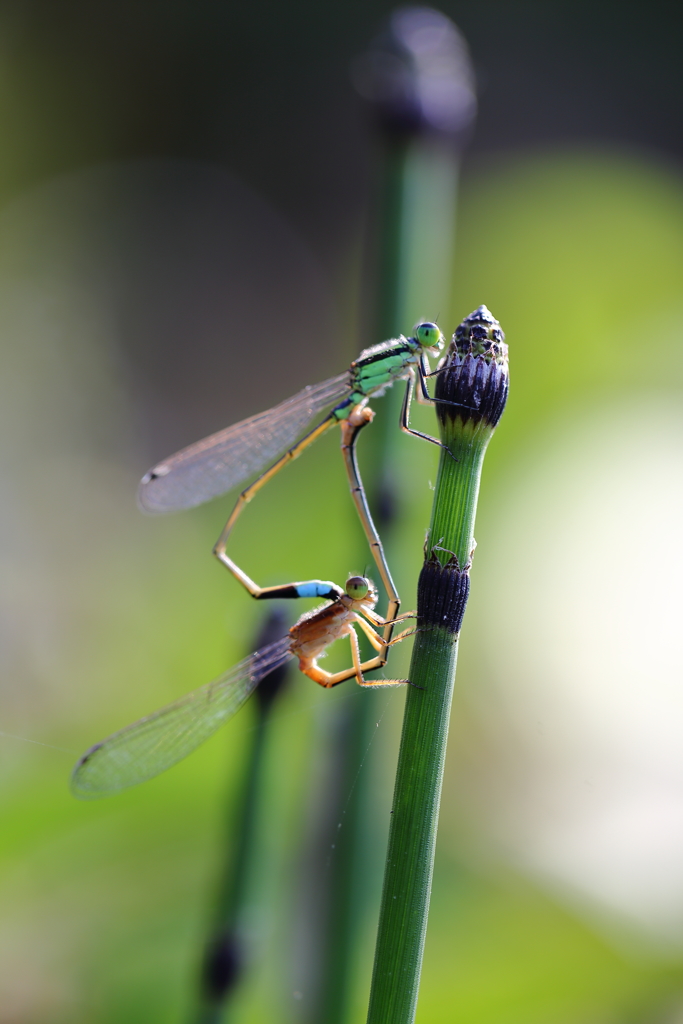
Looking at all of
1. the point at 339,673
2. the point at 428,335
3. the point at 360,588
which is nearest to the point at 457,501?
the point at 360,588

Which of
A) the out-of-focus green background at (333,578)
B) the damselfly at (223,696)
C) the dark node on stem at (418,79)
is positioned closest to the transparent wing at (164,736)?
the damselfly at (223,696)

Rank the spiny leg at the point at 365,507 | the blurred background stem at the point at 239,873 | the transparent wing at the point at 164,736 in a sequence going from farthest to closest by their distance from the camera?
the transparent wing at the point at 164,736 → the spiny leg at the point at 365,507 → the blurred background stem at the point at 239,873

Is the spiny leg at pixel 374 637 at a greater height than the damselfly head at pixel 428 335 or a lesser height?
lesser

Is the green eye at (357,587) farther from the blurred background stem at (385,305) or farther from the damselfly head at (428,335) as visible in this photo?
the damselfly head at (428,335)

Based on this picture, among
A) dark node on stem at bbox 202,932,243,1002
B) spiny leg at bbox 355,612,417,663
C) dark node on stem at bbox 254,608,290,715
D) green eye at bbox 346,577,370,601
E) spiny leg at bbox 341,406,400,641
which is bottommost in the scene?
dark node on stem at bbox 202,932,243,1002

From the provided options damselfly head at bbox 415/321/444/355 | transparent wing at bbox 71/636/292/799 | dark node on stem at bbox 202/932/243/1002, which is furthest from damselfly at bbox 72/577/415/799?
damselfly head at bbox 415/321/444/355

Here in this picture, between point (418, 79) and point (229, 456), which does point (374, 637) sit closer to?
point (229, 456)

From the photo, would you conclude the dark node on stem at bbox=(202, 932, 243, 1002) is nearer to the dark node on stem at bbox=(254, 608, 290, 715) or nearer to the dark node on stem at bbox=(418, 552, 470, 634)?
the dark node on stem at bbox=(254, 608, 290, 715)

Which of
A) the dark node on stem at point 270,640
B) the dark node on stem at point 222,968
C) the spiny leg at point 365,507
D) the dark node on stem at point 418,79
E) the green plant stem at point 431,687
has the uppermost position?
the dark node on stem at point 418,79
